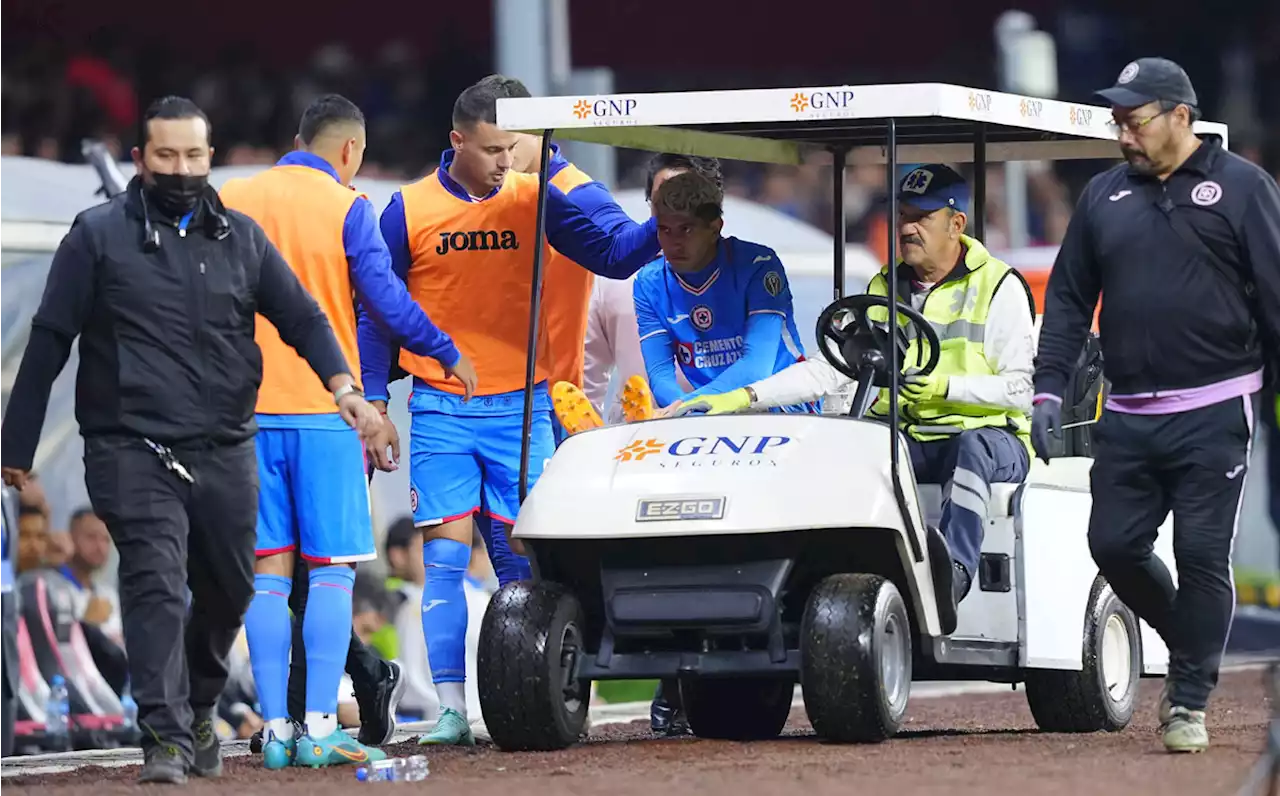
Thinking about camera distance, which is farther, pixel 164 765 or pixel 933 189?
pixel 933 189

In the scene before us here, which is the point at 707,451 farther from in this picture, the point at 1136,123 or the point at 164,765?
the point at 164,765

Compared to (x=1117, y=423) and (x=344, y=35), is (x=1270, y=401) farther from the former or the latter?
(x=344, y=35)

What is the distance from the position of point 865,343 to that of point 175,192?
2322mm

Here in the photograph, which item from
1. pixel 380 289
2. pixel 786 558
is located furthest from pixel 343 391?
pixel 786 558

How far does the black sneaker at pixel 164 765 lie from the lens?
7551mm

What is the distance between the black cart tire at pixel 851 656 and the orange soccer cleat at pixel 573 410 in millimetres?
1217

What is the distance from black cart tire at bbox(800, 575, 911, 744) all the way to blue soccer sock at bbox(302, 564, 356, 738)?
141cm

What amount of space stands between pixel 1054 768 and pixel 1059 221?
50.9 feet

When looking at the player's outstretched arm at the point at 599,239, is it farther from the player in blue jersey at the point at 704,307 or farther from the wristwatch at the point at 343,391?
the wristwatch at the point at 343,391

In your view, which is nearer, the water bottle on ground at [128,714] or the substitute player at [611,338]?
the substitute player at [611,338]

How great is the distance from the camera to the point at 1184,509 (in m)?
8.00

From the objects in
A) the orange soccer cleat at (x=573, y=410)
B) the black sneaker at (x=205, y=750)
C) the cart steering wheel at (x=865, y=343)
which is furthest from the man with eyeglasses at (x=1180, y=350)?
the black sneaker at (x=205, y=750)

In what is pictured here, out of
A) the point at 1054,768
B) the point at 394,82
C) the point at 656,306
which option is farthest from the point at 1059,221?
the point at 1054,768

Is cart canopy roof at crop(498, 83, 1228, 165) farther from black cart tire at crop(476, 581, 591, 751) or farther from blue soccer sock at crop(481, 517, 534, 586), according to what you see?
black cart tire at crop(476, 581, 591, 751)
